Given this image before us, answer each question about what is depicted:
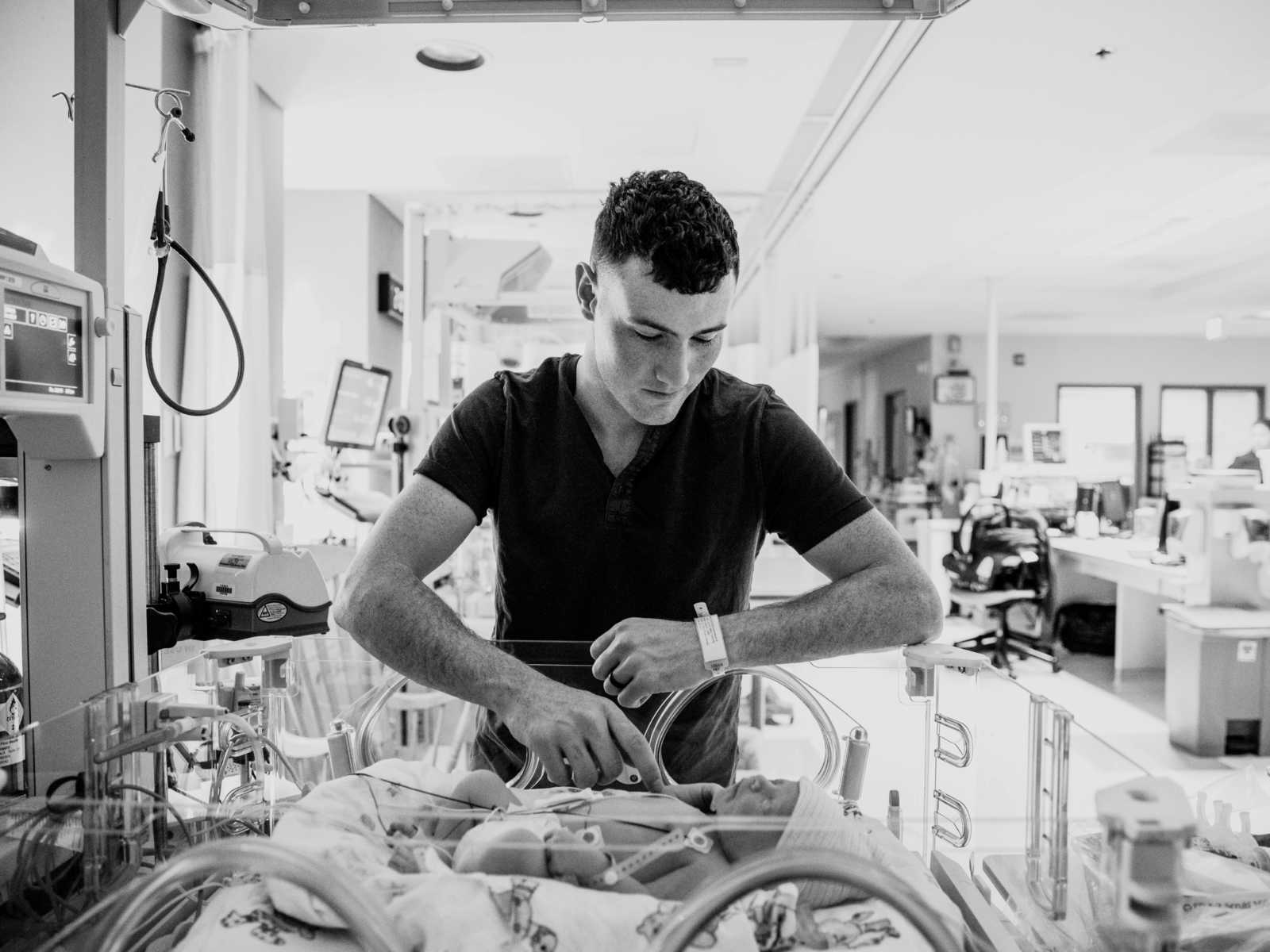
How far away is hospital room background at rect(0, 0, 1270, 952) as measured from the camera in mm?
706

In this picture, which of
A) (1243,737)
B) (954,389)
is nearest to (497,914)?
(1243,737)

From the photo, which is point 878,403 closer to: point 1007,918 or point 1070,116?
point 1070,116

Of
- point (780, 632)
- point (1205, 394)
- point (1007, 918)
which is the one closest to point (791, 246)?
point (780, 632)

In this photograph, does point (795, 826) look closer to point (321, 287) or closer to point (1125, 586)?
point (321, 287)

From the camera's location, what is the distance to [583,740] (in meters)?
0.97

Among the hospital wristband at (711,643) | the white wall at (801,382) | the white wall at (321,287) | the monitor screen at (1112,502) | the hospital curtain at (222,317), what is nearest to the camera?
the hospital wristband at (711,643)

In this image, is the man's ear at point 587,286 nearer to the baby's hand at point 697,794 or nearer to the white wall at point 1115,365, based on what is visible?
the baby's hand at point 697,794

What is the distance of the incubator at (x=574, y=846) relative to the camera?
0.58 m

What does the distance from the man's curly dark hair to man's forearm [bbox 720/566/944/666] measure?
1.42 ft

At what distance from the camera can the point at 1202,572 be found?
4.07 metres

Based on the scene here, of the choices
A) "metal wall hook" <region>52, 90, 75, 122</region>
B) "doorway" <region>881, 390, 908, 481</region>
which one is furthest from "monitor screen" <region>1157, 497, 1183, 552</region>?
"doorway" <region>881, 390, 908, 481</region>

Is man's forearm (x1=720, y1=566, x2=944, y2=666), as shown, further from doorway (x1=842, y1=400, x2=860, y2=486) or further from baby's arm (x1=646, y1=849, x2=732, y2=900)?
doorway (x1=842, y1=400, x2=860, y2=486)

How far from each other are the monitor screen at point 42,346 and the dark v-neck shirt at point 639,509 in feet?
1.51

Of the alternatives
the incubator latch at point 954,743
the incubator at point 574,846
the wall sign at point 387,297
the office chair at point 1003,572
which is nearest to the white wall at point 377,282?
the wall sign at point 387,297
